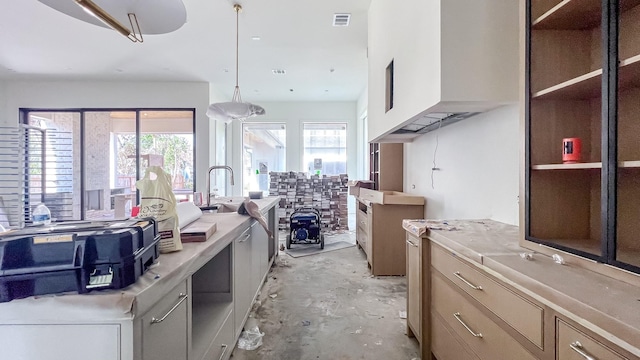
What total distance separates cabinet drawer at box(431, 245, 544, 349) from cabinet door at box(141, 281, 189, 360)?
1234 mm

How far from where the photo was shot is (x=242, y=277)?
83.3 inches

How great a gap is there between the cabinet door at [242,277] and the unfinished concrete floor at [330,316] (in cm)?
21

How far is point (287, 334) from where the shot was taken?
2.22 m

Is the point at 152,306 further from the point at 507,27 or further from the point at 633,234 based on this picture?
the point at 507,27

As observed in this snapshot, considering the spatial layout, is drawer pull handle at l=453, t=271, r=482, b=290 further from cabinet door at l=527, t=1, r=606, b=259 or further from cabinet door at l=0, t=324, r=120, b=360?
cabinet door at l=0, t=324, r=120, b=360

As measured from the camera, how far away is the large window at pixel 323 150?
759 cm

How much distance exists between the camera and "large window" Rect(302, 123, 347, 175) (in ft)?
24.9

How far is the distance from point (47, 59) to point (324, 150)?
574cm

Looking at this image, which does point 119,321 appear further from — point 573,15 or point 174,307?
point 573,15

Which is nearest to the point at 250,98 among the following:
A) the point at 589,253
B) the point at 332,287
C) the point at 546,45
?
the point at 332,287

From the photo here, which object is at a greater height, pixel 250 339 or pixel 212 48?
pixel 212 48

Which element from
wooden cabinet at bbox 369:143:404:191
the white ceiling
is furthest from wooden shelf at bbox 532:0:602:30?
wooden cabinet at bbox 369:143:404:191

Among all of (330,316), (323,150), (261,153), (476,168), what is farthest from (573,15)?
(261,153)

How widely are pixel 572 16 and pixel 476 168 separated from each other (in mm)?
1127
